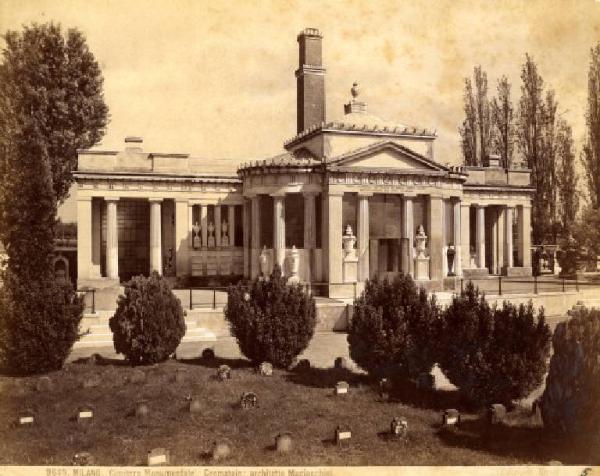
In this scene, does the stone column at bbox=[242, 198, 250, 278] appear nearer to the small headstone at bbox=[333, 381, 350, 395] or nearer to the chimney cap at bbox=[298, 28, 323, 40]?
the chimney cap at bbox=[298, 28, 323, 40]

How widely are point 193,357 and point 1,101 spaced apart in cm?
1924

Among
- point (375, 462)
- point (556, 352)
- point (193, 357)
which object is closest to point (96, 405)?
point (193, 357)

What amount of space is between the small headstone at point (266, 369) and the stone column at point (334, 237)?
11117mm

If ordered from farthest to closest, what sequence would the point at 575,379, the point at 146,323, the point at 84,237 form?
1. the point at 84,237
2. the point at 146,323
3. the point at 575,379

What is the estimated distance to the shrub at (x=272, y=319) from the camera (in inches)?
615

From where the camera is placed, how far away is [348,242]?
26.5m

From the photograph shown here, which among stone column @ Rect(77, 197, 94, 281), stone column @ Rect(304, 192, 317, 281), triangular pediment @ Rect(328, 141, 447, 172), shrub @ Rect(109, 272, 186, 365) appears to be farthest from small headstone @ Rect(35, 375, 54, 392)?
stone column @ Rect(77, 197, 94, 281)

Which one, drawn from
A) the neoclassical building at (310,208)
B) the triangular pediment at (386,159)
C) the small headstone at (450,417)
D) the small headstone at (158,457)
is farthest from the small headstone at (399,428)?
the triangular pediment at (386,159)

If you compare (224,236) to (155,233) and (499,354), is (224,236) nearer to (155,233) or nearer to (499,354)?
(155,233)

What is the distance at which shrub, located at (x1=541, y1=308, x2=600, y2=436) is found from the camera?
10.3m

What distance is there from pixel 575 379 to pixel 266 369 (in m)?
7.35

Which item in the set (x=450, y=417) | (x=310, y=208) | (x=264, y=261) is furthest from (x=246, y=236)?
(x=450, y=417)

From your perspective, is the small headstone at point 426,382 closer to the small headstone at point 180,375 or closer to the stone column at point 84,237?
the small headstone at point 180,375

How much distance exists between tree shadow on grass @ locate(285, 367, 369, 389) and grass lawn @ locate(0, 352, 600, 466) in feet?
0.17
